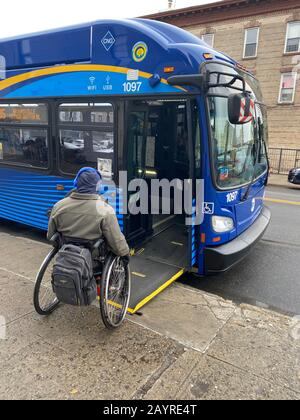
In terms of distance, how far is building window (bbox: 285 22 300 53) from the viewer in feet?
62.0

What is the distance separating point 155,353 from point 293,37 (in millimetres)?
21448

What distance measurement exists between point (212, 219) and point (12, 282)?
8.31 ft

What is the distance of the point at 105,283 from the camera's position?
2.88 meters

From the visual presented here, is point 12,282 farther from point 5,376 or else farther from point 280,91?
point 280,91

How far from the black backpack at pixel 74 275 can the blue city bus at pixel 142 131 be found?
0.84 meters

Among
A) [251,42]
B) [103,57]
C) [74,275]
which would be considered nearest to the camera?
[74,275]

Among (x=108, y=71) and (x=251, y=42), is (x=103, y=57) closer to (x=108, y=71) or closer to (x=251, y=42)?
(x=108, y=71)

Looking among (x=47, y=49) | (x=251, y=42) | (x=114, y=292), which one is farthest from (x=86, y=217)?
(x=251, y=42)

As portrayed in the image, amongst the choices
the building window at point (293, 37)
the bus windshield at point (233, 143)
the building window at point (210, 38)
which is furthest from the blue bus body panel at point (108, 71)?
the building window at point (210, 38)

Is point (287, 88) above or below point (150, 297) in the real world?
above

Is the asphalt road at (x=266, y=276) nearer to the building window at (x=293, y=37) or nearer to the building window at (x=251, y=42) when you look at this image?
the building window at (x=293, y=37)

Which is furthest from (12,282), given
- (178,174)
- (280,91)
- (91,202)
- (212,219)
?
(280,91)

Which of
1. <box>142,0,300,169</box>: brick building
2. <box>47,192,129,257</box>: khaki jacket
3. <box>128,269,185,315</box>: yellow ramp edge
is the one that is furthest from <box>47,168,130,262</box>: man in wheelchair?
<box>142,0,300,169</box>: brick building

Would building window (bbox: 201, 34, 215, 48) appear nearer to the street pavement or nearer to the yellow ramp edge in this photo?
the street pavement
